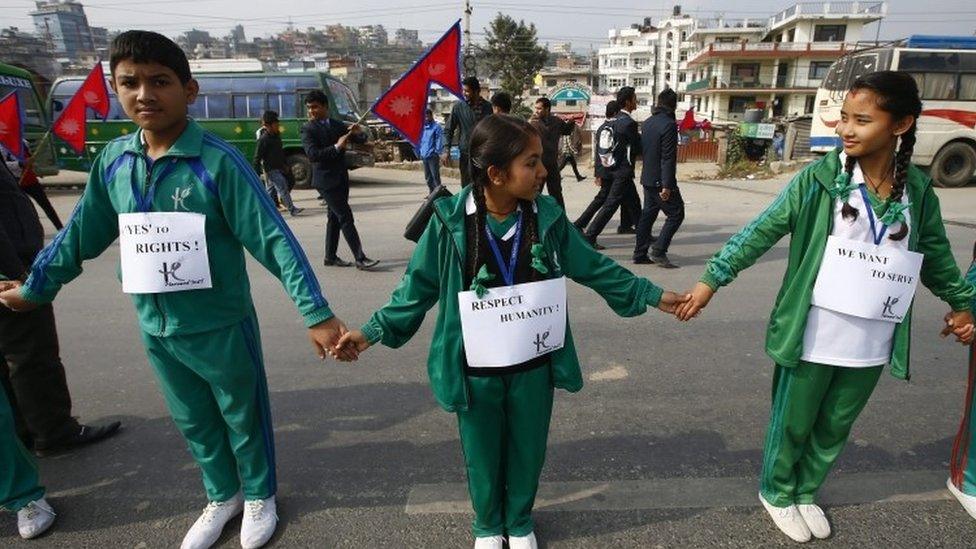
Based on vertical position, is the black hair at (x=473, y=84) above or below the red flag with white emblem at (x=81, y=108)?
above

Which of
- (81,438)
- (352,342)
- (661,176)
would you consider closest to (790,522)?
(352,342)

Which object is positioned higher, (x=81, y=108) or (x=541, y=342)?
(x=81, y=108)

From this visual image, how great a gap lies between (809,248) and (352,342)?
5.25 ft

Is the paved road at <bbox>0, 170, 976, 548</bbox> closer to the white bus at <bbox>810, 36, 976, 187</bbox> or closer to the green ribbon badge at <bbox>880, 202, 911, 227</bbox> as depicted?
the green ribbon badge at <bbox>880, 202, 911, 227</bbox>

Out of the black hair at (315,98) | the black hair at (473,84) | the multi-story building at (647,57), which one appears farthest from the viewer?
the multi-story building at (647,57)

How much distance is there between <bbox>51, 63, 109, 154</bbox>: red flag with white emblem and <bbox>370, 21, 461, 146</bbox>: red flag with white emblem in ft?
18.9

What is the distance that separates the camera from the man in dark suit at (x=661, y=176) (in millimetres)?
6070

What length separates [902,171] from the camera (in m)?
2.00

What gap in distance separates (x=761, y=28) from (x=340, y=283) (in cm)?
7433

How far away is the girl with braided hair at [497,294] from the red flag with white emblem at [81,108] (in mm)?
8236

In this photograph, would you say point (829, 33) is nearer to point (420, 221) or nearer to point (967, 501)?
A: point (967, 501)

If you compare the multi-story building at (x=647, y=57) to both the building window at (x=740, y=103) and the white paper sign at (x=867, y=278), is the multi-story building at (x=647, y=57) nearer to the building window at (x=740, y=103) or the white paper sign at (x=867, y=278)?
the building window at (x=740, y=103)

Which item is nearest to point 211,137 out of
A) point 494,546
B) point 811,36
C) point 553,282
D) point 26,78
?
point 553,282

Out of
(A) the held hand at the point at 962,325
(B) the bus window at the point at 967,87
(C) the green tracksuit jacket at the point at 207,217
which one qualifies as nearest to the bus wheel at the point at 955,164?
(B) the bus window at the point at 967,87
